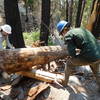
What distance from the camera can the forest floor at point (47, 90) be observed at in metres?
5.53

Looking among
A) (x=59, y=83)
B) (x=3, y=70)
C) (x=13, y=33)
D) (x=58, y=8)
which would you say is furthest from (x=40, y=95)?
(x=58, y=8)

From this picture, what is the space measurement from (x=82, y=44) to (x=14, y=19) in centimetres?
443

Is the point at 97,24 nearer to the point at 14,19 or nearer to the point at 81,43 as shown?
the point at 14,19

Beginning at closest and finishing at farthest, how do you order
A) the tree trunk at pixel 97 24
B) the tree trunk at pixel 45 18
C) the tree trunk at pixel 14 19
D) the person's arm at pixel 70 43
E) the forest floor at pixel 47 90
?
the person's arm at pixel 70 43 < the forest floor at pixel 47 90 < the tree trunk at pixel 97 24 < the tree trunk at pixel 14 19 < the tree trunk at pixel 45 18

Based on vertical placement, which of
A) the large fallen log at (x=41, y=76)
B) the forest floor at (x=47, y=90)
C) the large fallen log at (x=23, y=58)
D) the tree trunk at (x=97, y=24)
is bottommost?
the forest floor at (x=47, y=90)

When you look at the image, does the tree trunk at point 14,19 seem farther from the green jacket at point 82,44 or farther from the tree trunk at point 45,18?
the green jacket at point 82,44

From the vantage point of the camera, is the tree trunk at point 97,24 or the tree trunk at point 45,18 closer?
the tree trunk at point 97,24

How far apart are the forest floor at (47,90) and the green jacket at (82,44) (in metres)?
1.07

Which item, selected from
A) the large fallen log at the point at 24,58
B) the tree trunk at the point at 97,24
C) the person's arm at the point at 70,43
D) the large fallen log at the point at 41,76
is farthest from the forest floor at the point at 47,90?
the tree trunk at the point at 97,24

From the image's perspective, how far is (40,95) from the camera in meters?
5.58

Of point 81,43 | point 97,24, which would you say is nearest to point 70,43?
point 81,43

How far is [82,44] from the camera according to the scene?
197 inches

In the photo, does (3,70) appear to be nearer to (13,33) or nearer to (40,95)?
(40,95)

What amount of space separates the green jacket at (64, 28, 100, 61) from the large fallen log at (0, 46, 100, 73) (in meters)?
0.24
